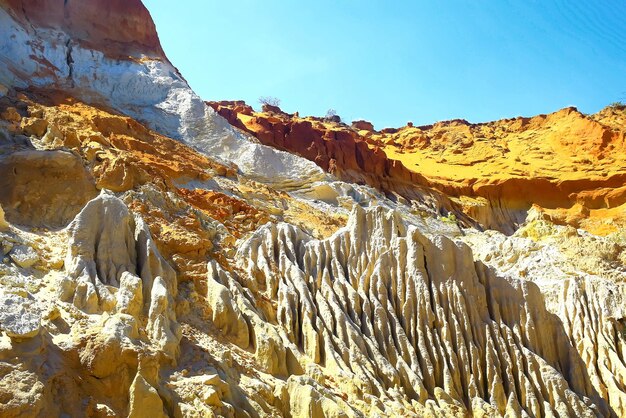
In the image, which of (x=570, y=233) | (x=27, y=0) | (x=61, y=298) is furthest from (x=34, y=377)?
(x=27, y=0)

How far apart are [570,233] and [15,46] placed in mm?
24782

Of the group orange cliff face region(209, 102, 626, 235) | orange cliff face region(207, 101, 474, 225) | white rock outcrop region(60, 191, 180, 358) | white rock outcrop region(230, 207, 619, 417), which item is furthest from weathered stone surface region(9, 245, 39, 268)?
orange cliff face region(207, 101, 474, 225)

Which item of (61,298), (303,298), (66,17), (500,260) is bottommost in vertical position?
(61,298)

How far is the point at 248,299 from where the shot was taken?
44.9 ft

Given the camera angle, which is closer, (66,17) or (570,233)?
(570,233)

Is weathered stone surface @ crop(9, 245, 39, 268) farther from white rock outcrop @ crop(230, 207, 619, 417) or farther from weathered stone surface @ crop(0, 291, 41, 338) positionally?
white rock outcrop @ crop(230, 207, 619, 417)

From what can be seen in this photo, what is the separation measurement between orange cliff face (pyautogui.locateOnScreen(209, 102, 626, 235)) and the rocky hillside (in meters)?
18.6

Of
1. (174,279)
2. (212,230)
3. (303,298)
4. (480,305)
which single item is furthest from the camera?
(212,230)

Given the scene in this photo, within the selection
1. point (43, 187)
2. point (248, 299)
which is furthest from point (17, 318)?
point (43, 187)

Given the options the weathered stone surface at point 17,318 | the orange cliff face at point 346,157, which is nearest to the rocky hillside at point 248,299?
the weathered stone surface at point 17,318

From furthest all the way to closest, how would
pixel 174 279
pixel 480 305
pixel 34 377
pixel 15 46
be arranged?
pixel 15 46 → pixel 480 305 → pixel 174 279 → pixel 34 377

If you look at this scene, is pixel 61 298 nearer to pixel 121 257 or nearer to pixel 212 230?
pixel 121 257

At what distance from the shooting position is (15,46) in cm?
2884

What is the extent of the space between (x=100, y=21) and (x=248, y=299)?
1110 inches
